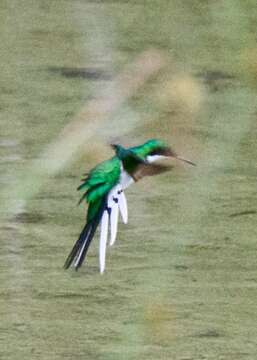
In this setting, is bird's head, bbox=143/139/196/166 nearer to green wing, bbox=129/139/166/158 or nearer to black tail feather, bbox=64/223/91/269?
green wing, bbox=129/139/166/158

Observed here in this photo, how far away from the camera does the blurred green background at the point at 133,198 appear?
6.36 ft

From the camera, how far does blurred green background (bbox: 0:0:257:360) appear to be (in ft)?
6.36

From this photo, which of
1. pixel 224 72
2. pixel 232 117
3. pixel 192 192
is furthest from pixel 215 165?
pixel 224 72

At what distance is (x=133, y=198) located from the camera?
7.45ft

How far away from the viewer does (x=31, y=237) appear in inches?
85.4

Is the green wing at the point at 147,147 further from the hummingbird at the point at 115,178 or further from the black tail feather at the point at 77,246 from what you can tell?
the black tail feather at the point at 77,246

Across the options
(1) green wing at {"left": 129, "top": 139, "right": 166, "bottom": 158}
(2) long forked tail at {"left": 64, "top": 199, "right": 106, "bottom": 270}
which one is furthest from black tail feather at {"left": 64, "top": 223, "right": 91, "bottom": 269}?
(1) green wing at {"left": 129, "top": 139, "right": 166, "bottom": 158}

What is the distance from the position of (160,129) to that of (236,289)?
0.29m

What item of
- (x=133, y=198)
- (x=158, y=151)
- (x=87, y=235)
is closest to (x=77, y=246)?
(x=87, y=235)

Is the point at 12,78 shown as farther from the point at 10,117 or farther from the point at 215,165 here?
the point at 215,165

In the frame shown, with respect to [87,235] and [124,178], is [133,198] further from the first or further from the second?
[124,178]

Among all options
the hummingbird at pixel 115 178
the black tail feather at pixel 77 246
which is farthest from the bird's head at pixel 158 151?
the black tail feather at pixel 77 246

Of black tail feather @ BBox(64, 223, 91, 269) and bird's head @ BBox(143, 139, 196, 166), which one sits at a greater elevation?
bird's head @ BBox(143, 139, 196, 166)

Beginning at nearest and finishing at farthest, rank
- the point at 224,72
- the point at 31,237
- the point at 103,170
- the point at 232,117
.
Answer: the point at 103,170, the point at 31,237, the point at 232,117, the point at 224,72
